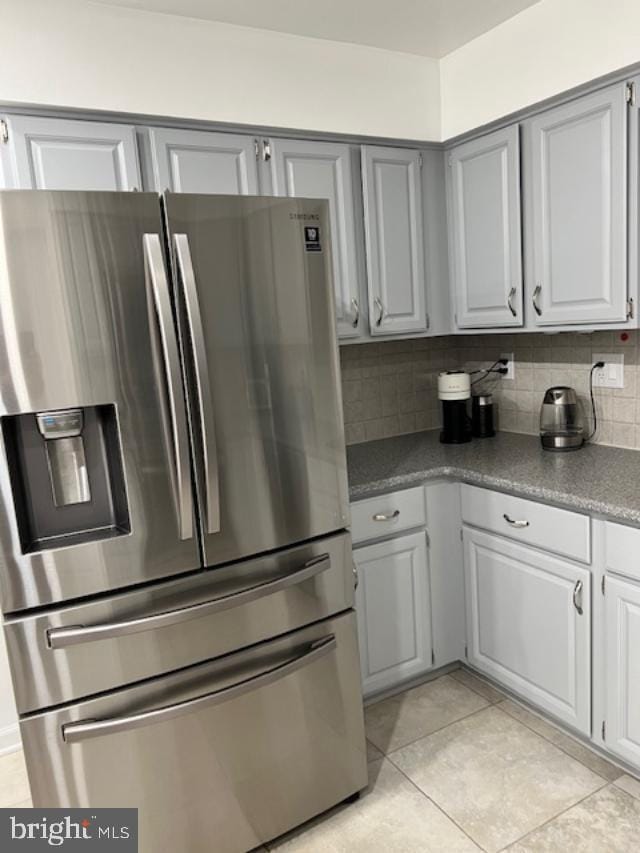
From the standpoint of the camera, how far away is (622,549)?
1911 mm

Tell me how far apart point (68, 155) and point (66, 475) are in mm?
1033

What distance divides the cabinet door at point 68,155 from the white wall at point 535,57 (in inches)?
51.1

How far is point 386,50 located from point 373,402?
4.66ft

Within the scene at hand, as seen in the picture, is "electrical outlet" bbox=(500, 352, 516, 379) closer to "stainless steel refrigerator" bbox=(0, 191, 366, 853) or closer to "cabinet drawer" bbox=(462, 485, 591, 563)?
"cabinet drawer" bbox=(462, 485, 591, 563)

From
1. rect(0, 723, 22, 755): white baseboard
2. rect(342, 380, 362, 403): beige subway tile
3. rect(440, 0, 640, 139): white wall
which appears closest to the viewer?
rect(440, 0, 640, 139): white wall

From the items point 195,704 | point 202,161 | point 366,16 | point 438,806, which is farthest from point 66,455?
point 366,16

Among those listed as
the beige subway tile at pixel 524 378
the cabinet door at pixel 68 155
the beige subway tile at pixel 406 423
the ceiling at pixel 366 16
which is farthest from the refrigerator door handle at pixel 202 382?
the beige subway tile at pixel 524 378

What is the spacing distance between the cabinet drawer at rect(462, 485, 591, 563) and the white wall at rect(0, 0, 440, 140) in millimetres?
1445

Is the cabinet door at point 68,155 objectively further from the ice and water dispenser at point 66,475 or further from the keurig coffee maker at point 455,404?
the keurig coffee maker at point 455,404

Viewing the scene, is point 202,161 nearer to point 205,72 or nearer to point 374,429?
point 205,72

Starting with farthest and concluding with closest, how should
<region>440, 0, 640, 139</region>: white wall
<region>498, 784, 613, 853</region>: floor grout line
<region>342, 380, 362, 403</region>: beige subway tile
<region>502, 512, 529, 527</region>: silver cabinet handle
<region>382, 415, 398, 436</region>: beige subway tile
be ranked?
<region>382, 415, 398, 436</region>: beige subway tile
<region>342, 380, 362, 403</region>: beige subway tile
<region>502, 512, 529, 527</region>: silver cabinet handle
<region>440, 0, 640, 139</region>: white wall
<region>498, 784, 613, 853</region>: floor grout line

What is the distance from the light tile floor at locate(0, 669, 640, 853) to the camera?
6.15 ft

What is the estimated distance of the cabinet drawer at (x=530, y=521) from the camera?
2.05m

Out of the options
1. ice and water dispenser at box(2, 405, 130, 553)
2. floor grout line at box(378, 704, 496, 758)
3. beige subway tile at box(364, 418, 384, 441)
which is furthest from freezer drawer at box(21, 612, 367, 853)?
beige subway tile at box(364, 418, 384, 441)
